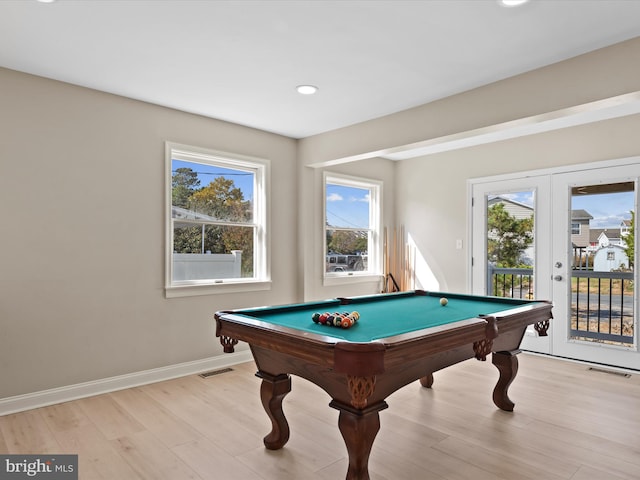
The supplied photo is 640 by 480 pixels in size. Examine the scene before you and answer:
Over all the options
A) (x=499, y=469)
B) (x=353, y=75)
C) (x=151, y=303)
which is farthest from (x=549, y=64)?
(x=151, y=303)

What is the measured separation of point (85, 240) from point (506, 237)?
14.5ft

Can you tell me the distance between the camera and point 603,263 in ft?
14.2

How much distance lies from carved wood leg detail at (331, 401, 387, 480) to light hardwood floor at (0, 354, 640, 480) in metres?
0.37

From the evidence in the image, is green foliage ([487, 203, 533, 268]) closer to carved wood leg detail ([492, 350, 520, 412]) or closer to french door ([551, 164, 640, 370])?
french door ([551, 164, 640, 370])

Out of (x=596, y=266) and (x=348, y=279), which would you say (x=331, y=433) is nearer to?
(x=348, y=279)

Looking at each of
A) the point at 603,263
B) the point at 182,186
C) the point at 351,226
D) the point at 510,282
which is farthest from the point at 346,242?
the point at 603,263

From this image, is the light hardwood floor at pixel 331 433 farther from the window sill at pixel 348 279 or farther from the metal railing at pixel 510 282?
the window sill at pixel 348 279

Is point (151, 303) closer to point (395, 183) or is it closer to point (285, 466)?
point (285, 466)

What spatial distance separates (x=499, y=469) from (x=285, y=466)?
1.16m

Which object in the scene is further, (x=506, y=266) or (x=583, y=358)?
(x=506, y=266)

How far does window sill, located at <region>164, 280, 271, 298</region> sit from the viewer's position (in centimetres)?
396

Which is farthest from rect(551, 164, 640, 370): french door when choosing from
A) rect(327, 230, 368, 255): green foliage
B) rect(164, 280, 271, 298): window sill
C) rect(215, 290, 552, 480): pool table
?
rect(164, 280, 271, 298): window sill

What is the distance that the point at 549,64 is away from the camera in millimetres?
2955

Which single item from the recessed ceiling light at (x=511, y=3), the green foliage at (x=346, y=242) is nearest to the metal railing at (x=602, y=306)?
the green foliage at (x=346, y=242)
